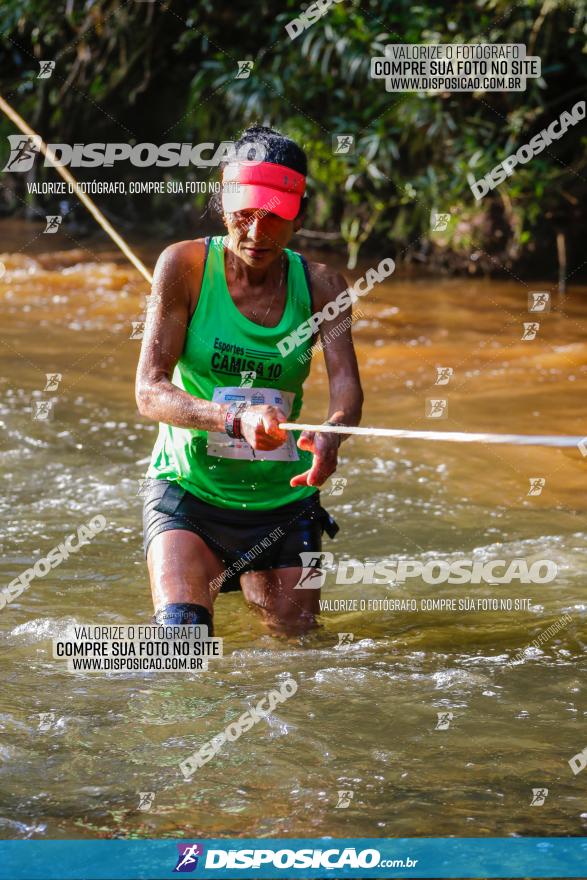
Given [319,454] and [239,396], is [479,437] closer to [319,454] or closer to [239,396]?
[319,454]

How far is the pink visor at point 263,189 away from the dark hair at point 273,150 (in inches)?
1.2

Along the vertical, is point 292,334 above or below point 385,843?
above

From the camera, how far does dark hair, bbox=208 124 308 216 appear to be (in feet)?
11.5

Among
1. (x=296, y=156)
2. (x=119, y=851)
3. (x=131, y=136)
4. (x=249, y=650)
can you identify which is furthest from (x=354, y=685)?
(x=131, y=136)

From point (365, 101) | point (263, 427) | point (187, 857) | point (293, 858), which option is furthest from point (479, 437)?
point (365, 101)

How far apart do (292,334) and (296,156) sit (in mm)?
501

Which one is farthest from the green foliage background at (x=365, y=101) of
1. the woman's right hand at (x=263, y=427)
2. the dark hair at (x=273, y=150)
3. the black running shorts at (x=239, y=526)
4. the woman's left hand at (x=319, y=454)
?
the woman's right hand at (x=263, y=427)

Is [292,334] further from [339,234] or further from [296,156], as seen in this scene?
[339,234]

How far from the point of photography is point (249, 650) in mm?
3740

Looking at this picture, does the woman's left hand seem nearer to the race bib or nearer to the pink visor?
the race bib

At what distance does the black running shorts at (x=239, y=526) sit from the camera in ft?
11.8

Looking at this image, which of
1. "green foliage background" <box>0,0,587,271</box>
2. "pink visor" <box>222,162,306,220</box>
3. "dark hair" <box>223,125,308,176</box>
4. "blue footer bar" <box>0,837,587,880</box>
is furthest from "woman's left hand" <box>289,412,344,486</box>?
"green foliage background" <box>0,0,587,271</box>

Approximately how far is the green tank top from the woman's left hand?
240mm

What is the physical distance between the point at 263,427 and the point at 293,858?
105cm
